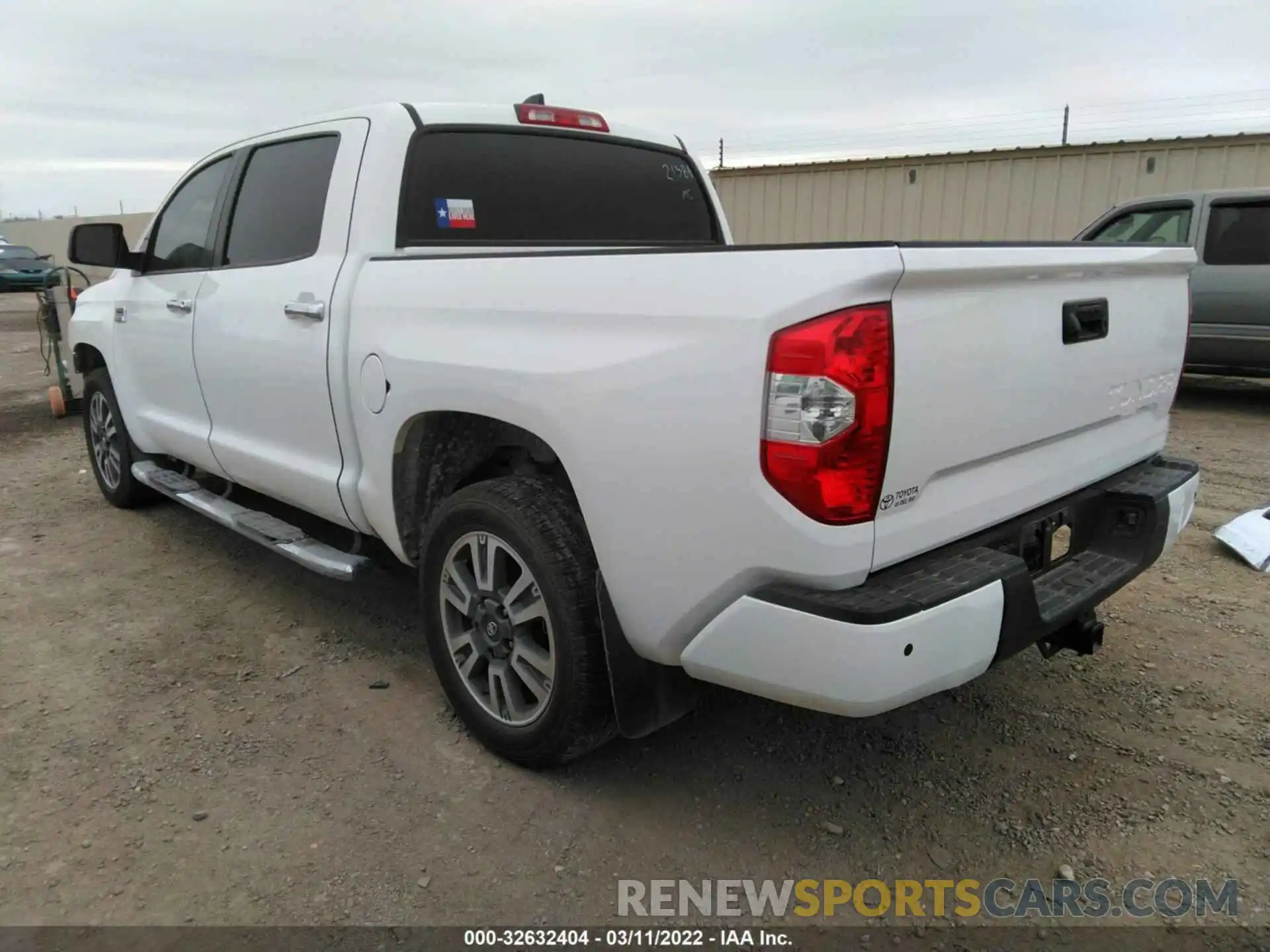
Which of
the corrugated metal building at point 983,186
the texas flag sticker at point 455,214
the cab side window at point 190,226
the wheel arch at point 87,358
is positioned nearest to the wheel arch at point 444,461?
the texas flag sticker at point 455,214

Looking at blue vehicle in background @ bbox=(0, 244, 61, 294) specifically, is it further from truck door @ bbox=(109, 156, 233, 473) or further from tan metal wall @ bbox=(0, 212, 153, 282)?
truck door @ bbox=(109, 156, 233, 473)

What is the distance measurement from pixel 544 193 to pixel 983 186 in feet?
31.7

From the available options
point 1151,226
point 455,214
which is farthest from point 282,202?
point 1151,226

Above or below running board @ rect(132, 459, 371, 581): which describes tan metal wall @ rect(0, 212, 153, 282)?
above

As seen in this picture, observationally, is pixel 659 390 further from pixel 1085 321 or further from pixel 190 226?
pixel 190 226

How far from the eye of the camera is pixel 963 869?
93.2 inches

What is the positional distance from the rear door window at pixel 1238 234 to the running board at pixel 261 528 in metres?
7.76

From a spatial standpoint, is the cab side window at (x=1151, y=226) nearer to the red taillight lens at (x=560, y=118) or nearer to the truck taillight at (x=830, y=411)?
the red taillight lens at (x=560, y=118)

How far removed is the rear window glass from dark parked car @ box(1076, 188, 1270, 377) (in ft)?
18.3

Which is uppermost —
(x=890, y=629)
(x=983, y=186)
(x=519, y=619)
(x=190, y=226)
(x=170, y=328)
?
(x=983, y=186)

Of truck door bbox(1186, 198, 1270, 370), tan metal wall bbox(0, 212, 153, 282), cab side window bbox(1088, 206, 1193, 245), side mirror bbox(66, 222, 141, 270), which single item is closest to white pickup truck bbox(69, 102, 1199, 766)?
side mirror bbox(66, 222, 141, 270)

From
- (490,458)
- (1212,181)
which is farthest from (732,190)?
(490,458)

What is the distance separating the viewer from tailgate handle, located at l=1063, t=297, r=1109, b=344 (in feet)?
7.63

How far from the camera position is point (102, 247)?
453 centimetres
